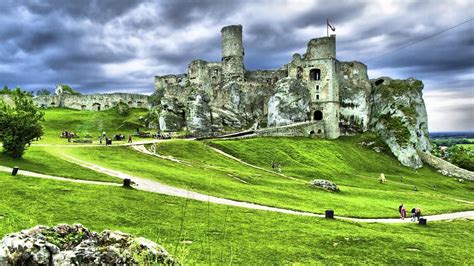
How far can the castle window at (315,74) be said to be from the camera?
3940 inches

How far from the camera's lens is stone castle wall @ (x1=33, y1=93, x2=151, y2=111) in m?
110

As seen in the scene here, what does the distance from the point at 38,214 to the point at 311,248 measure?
15.2 meters

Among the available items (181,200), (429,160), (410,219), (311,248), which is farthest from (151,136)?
(429,160)

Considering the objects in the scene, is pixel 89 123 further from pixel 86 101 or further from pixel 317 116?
pixel 317 116

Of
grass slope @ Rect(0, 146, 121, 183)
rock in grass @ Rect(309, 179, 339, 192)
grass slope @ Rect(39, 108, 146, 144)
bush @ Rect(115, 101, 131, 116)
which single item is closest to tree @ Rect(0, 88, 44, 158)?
grass slope @ Rect(0, 146, 121, 183)

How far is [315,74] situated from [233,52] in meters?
21.7

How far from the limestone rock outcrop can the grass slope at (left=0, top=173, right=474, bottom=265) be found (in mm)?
63165

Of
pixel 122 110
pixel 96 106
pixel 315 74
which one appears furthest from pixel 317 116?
pixel 96 106

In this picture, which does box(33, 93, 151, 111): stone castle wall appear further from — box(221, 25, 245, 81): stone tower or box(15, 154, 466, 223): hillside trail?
box(15, 154, 466, 223): hillside trail

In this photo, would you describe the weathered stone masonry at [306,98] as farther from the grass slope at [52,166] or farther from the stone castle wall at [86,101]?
the grass slope at [52,166]

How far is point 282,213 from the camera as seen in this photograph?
3091cm

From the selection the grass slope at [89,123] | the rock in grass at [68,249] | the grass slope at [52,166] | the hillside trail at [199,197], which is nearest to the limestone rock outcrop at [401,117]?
the hillside trail at [199,197]

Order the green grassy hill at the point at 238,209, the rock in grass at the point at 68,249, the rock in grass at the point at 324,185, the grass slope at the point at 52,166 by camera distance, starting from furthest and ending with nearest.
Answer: the rock in grass at the point at 324,185
the grass slope at the point at 52,166
the green grassy hill at the point at 238,209
the rock in grass at the point at 68,249

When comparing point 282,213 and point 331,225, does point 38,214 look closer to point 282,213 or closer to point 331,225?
point 282,213
